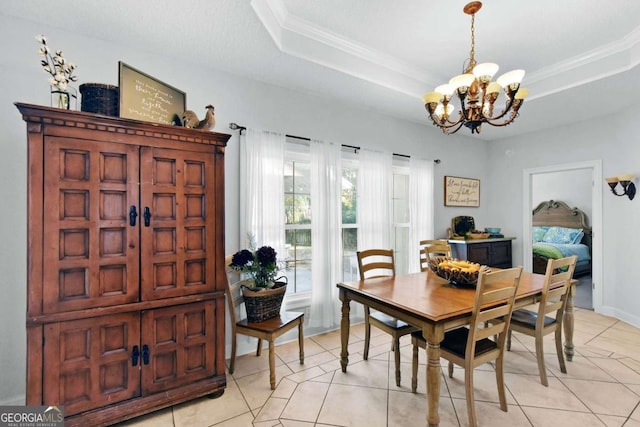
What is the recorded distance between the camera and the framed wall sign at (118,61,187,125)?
70.9 inches

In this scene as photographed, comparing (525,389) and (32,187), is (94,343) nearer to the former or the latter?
(32,187)

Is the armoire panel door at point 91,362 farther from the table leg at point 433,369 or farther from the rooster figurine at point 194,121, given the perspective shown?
the table leg at point 433,369

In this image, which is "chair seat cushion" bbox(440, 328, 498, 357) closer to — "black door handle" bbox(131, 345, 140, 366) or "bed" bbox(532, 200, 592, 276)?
"black door handle" bbox(131, 345, 140, 366)

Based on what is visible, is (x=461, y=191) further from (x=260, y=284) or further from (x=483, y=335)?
(x=260, y=284)

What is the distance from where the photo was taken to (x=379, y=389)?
7.13 ft

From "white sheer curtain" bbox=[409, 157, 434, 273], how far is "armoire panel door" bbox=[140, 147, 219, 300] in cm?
273

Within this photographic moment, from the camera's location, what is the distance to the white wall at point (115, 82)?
1.92 metres

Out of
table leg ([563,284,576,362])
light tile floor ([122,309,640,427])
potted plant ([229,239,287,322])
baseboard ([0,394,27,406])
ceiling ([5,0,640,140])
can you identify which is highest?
ceiling ([5,0,640,140])

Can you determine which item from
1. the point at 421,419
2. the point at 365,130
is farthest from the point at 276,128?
the point at 421,419

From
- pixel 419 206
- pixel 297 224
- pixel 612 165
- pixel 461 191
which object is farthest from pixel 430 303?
pixel 612 165

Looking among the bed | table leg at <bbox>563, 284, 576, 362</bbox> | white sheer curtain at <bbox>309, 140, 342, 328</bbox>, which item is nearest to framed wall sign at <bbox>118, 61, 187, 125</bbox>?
white sheer curtain at <bbox>309, 140, 342, 328</bbox>

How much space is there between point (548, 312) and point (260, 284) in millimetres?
2283

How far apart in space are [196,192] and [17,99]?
132 centimetres

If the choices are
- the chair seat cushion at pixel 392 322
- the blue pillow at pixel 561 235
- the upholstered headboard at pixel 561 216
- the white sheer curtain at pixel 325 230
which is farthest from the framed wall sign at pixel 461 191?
the upholstered headboard at pixel 561 216
